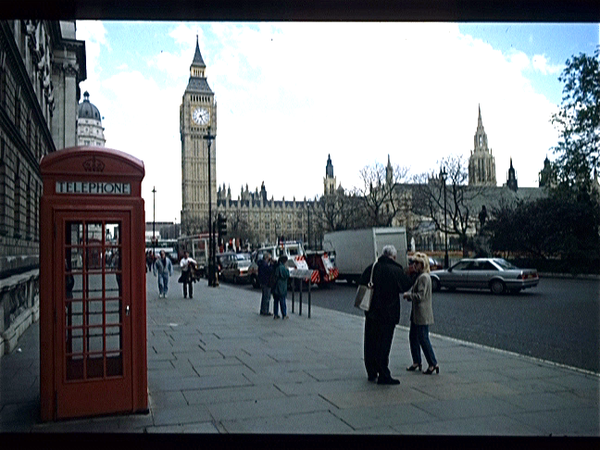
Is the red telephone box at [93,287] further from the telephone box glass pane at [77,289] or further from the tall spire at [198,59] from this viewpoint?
the tall spire at [198,59]

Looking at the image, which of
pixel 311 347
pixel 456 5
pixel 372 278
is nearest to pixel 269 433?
pixel 372 278

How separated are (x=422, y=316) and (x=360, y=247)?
→ 2235 centimetres

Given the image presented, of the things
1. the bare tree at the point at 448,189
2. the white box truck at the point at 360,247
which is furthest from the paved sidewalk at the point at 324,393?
the bare tree at the point at 448,189

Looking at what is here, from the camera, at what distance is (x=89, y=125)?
113875 millimetres

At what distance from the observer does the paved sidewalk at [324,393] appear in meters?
6.11

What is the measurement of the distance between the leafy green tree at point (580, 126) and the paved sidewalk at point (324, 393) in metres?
17.6

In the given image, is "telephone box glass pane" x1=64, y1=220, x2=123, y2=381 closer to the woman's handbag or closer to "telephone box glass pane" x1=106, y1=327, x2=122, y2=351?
"telephone box glass pane" x1=106, y1=327, x2=122, y2=351

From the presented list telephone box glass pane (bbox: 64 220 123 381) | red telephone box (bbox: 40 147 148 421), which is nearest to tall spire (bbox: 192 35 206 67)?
red telephone box (bbox: 40 147 148 421)

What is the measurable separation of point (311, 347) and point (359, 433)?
5.40 meters

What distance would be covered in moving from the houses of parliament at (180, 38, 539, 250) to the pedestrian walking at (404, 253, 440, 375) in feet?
314

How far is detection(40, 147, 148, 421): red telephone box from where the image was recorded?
6.27m

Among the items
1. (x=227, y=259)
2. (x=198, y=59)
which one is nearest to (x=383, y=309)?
(x=227, y=259)

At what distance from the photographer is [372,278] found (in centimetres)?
830

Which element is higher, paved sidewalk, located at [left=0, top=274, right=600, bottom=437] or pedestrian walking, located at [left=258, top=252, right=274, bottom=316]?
pedestrian walking, located at [left=258, top=252, right=274, bottom=316]
